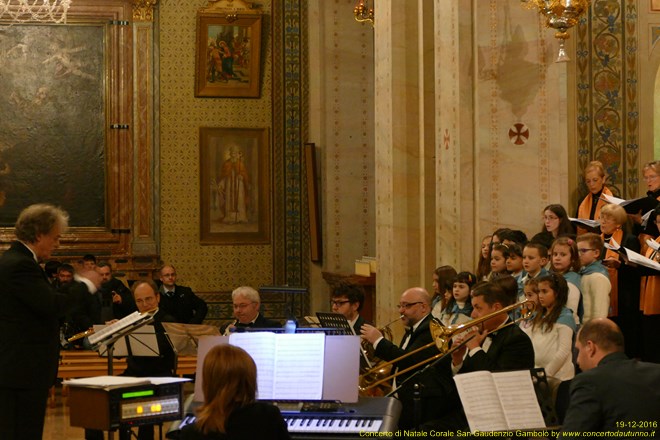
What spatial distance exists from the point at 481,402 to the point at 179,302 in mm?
9789

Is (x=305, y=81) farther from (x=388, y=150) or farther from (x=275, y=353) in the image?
(x=275, y=353)

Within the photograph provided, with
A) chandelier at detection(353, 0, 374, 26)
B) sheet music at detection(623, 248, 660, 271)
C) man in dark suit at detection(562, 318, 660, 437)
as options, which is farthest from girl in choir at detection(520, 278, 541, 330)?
chandelier at detection(353, 0, 374, 26)

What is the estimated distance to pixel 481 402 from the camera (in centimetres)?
633

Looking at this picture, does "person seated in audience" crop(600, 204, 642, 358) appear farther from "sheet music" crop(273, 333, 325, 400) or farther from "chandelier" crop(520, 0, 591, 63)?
"sheet music" crop(273, 333, 325, 400)

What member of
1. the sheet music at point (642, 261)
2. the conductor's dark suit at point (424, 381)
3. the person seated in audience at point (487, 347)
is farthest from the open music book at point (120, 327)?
the sheet music at point (642, 261)

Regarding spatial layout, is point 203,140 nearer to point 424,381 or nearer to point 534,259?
point 534,259

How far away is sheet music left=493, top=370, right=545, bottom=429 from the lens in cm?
632

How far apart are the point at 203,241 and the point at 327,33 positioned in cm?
407

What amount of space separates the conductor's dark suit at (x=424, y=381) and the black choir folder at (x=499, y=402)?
3.50 ft

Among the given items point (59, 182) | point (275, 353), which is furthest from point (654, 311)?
point (59, 182)

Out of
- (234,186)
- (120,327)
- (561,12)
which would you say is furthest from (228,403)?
(234,186)

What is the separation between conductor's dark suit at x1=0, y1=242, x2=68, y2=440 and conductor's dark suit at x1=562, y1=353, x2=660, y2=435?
3123 millimetres

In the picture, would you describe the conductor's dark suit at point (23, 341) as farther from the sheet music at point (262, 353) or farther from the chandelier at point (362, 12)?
the chandelier at point (362, 12)

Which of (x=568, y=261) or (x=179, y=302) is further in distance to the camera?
(x=179, y=302)
